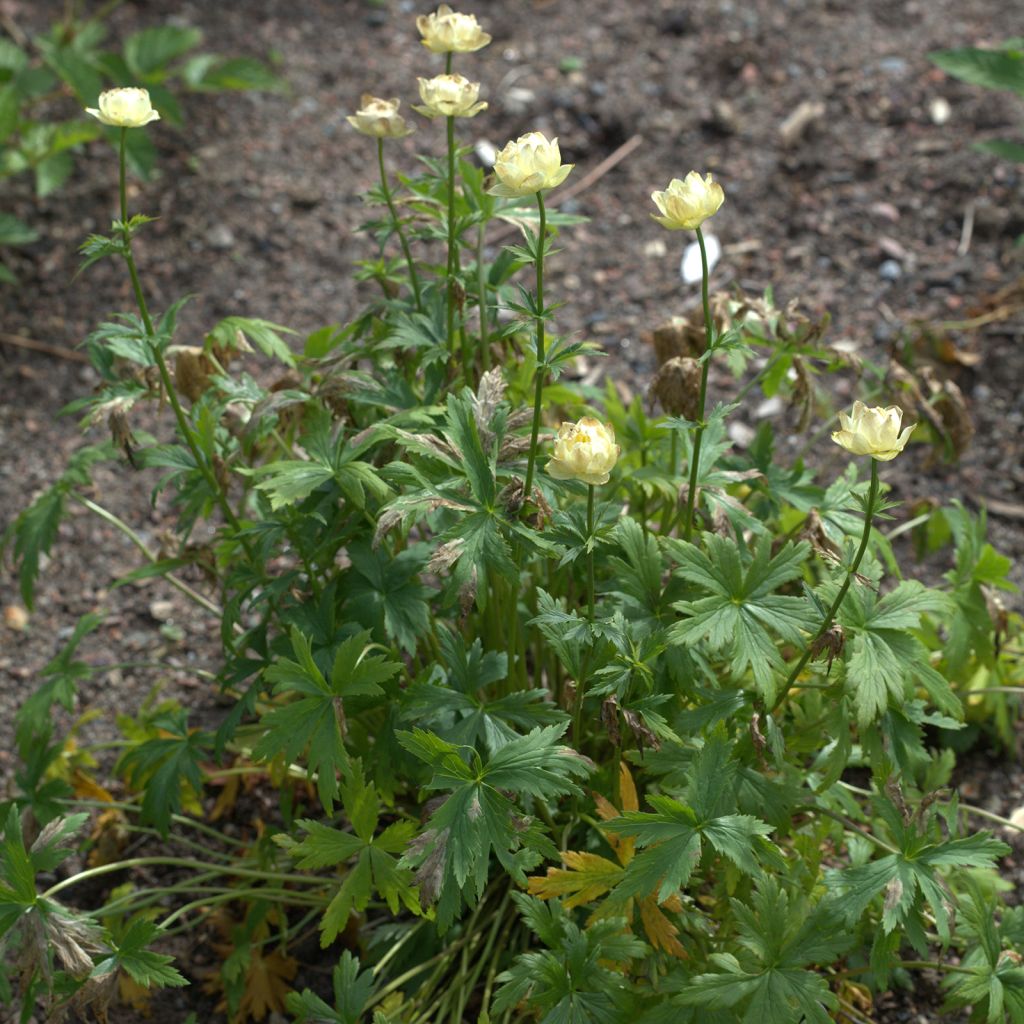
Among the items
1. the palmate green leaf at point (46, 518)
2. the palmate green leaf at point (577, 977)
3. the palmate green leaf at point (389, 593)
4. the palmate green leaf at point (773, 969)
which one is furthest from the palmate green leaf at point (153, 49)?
the palmate green leaf at point (773, 969)

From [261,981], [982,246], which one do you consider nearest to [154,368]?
[261,981]

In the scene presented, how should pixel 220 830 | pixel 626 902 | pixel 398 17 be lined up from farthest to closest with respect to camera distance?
1. pixel 398 17
2. pixel 220 830
3. pixel 626 902

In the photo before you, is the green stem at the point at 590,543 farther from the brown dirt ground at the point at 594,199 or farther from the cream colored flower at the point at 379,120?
the brown dirt ground at the point at 594,199

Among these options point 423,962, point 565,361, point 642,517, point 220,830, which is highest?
point 565,361

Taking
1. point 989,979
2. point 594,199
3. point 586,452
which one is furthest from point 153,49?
point 989,979

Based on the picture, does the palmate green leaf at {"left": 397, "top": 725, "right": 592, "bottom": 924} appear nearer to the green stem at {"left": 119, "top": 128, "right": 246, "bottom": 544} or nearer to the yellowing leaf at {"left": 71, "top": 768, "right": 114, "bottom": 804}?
the green stem at {"left": 119, "top": 128, "right": 246, "bottom": 544}

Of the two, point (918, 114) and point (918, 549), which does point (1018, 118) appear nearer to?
point (918, 114)

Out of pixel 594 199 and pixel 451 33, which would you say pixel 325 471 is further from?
pixel 594 199

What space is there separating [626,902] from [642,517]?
0.67m

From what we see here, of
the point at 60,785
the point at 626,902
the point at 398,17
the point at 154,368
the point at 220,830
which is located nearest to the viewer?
the point at 626,902

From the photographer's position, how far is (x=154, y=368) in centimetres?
205

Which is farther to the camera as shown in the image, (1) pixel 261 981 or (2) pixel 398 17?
(2) pixel 398 17

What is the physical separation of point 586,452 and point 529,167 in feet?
1.22

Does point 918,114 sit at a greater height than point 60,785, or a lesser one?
greater
